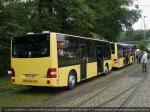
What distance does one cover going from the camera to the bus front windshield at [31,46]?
49.7 ft

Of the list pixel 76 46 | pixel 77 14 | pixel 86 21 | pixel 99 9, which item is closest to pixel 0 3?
pixel 76 46

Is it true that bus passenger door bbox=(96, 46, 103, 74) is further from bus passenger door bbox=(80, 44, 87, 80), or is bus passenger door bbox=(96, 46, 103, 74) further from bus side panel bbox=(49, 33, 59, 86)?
bus side panel bbox=(49, 33, 59, 86)

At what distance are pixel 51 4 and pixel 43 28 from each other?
2.41 m

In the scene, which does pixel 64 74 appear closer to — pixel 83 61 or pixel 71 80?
pixel 71 80

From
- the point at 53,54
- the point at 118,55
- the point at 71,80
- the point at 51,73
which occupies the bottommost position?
the point at 71,80

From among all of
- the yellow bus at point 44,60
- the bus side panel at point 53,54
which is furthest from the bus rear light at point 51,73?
the bus side panel at point 53,54

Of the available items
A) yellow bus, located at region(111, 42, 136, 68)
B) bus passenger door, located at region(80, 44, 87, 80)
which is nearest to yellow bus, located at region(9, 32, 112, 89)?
bus passenger door, located at region(80, 44, 87, 80)

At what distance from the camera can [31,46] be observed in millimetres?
15555

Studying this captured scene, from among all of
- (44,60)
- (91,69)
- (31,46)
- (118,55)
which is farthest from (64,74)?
(118,55)

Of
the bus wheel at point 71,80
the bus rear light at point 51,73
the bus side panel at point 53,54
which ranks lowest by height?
the bus wheel at point 71,80

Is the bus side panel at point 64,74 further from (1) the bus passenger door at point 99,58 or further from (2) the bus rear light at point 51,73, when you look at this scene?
(1) the bus passenger door at point 99,58

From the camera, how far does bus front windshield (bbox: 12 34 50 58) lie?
49.7 ft

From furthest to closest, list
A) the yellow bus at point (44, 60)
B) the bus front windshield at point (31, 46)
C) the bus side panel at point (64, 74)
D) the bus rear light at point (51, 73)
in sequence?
the bus side panel at point (64, 74), the bus front windshield at point (31, 46), the yellow bus at point (44, 60), the bus rear light at point (51, 73)

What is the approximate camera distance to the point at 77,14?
29219 millimetres
